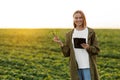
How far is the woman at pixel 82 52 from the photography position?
637 centimetres

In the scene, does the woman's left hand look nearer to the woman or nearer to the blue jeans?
the woman

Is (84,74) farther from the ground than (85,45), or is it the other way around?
(85,45)

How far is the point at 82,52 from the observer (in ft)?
20.9

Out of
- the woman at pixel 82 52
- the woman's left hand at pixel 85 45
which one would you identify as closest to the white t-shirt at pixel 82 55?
the woman at pixel 82 52

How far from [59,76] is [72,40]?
626cm

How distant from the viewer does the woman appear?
637 centimetres

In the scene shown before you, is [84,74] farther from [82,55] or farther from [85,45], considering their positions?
[85,45]

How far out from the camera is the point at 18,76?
40.4 feet

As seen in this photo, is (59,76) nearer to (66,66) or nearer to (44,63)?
(66,66)
